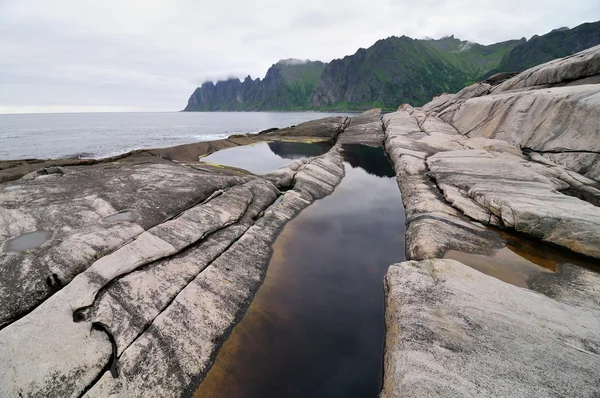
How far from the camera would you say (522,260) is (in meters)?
12.6

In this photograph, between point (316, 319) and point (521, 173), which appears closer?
point (316, 319)

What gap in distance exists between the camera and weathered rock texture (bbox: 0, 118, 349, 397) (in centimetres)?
730

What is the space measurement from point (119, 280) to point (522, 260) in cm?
1680

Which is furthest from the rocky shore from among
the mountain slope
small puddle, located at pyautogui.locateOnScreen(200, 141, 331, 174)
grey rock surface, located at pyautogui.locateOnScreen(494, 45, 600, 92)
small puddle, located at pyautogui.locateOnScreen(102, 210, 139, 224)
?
the mountain slope

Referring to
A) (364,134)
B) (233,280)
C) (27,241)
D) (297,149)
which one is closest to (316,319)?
(233,280)

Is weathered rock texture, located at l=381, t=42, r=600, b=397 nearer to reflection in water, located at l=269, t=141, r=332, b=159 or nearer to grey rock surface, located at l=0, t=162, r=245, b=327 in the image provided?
grey rock surface, located at l=0, t=162, r=245, b=327

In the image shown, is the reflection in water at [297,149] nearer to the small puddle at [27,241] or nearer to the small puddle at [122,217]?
the small puddle at [122,217]

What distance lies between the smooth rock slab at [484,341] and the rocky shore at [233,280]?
41mm

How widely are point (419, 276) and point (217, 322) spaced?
7.64m

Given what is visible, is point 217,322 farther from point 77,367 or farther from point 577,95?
point 577,95

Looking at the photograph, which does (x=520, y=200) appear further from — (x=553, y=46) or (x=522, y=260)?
(x=553, y=46)

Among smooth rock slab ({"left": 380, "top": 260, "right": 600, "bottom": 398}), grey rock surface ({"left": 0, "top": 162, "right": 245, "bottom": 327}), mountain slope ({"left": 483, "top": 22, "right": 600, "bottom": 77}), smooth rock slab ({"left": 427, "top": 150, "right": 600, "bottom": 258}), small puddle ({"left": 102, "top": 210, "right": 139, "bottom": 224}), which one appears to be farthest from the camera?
mountain slope ({"left": 483, "top": 22, "right": 600, "bottom": 77})

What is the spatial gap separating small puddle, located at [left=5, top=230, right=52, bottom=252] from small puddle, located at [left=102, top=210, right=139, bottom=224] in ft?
6.91

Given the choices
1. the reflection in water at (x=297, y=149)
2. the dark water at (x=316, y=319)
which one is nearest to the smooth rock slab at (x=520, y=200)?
the dark water at (x=316, y=319)
